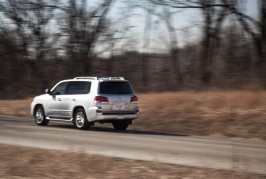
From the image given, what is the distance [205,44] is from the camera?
34.0m

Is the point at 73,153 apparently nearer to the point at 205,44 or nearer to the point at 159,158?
the point at 159,158

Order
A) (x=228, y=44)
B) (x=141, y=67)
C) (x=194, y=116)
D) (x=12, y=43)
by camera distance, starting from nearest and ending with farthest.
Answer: (x=194, y=116) < (x=228, y=44) < (x=141, y=67) < (x=12, y=43)

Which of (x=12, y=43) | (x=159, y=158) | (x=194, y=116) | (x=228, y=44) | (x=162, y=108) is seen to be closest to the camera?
(x=159, y=158)

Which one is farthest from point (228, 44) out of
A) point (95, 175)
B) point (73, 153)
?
point (95, 175)

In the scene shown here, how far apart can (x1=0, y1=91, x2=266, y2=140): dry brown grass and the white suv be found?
→ 93.5 inches

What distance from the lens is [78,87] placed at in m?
20.0

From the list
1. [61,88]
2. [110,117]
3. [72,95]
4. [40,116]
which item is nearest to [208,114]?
[110,117]

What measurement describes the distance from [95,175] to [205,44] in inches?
1021

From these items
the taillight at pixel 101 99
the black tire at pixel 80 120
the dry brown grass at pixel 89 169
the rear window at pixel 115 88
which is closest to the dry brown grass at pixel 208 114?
the rear window at pixel 115 88

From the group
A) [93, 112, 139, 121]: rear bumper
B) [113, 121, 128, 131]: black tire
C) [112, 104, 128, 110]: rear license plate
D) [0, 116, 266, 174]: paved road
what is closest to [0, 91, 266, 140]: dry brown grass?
[113, 121, 128, 131]: black tire

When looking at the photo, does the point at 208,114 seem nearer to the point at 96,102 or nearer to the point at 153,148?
the point at 96,102

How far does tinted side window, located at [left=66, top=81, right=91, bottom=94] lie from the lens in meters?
19.6

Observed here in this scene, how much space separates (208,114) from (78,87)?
590cm

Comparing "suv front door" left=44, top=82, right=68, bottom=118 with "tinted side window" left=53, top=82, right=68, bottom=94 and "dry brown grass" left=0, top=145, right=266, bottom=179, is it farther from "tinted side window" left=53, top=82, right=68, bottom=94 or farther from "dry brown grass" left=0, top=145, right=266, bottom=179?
"dry brown grass" left=0, top=145, right=266, bottom=179
